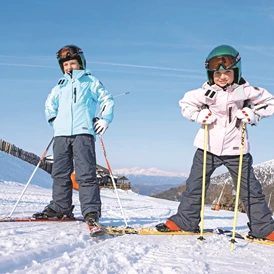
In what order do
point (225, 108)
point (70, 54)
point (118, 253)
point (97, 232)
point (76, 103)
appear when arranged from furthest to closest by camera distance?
1. point (70, 54)
2. point (76, 103)
3. point (225, 108)
4. point (97, 232)
5. point (118, 253)

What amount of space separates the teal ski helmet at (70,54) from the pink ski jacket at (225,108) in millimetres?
1514

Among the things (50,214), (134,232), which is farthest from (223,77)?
(50,214)

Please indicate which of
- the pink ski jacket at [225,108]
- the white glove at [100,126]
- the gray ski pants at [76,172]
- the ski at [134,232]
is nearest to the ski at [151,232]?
the ski at [134,232]

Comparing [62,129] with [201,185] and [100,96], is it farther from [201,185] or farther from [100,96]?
[201,185]

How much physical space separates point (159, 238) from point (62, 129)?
177 cm

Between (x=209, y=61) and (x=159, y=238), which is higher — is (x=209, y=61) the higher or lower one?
the higher one

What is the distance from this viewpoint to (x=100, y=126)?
14.9ft

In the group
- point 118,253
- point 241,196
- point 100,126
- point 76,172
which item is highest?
point 100,126

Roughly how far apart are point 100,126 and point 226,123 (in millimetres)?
1446

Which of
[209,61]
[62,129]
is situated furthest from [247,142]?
[62,129]

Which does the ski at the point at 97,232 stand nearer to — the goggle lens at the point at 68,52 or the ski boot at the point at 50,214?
the ski boot at the point at 50,214

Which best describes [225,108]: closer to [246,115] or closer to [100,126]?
[246,115]

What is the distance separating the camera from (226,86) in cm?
425

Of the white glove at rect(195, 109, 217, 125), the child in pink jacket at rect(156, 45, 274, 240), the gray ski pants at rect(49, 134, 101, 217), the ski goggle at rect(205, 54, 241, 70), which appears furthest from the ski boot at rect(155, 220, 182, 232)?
the ski goggle at rect(205, 54, 241, 70)
